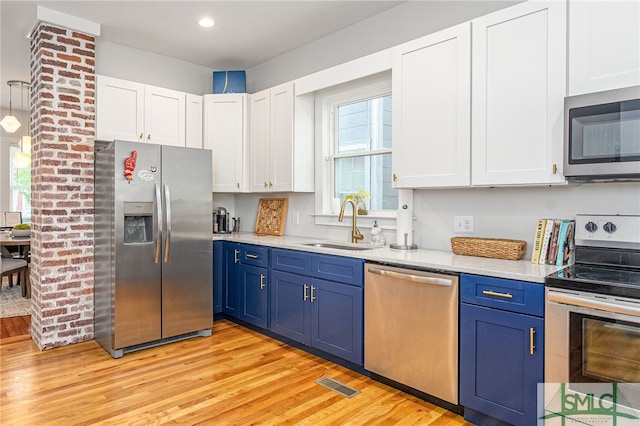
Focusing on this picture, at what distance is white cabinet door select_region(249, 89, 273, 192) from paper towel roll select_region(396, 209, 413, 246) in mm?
1632

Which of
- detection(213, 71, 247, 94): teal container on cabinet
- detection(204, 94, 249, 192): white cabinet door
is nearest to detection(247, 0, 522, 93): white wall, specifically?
detection(213, 71, 247, 94): teal container on cabinet

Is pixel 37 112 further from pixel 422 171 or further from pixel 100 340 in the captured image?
pixel 422 171

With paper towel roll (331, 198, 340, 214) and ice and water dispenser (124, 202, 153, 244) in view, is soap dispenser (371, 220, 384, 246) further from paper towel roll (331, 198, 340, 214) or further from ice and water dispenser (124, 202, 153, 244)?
ice and water dispenser (124, 202, 153, 244)

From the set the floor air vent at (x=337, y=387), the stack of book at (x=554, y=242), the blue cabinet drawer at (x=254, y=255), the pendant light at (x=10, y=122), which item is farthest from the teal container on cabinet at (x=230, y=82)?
the stack of book at (x=554, y=242)

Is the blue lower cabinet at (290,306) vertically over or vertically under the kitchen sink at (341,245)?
under

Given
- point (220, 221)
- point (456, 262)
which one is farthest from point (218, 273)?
point (456, 262)

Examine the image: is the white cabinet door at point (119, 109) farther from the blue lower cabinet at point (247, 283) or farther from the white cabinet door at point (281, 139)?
the blue lower cabinet at point (247, 283)

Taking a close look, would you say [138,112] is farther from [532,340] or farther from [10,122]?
[532,340]

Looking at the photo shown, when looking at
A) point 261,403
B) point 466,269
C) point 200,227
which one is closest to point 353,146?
point 200,227

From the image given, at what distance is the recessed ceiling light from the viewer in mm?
3594

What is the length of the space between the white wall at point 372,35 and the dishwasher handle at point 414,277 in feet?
6.24

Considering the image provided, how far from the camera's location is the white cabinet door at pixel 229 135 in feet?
14.3

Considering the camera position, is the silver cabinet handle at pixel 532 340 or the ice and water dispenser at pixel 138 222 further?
the ice and water dispenser at pixel 138 222

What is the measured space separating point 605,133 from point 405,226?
1.40m
